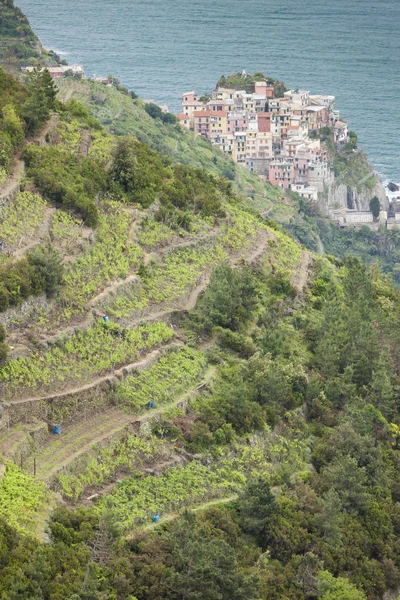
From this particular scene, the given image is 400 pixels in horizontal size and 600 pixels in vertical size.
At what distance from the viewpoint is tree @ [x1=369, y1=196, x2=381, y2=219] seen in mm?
127500

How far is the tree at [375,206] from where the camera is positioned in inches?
5020

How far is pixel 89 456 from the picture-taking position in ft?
127

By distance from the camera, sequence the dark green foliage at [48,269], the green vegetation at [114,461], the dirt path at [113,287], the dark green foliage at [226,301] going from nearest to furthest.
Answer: the green vegetation at [114,461], the dark green foliage at [48,269], the dirt path at [113,287], the dark green foliage at [226,301]

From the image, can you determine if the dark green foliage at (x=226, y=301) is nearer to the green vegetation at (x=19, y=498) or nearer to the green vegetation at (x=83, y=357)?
the green vegetation at (x=83, y=357)

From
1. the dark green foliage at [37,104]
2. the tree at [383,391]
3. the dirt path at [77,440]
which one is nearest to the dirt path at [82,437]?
the dirt path at [77,440]

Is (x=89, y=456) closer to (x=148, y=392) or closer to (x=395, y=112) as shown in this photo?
(x=148, y=392)

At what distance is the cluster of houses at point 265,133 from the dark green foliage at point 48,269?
7983 cm

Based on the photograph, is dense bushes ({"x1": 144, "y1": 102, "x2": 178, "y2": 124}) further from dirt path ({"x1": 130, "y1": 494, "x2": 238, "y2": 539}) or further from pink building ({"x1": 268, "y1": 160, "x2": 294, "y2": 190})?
dirt path ({"x1": 130, "y1": 494, "x2": 238, "y2": 539})

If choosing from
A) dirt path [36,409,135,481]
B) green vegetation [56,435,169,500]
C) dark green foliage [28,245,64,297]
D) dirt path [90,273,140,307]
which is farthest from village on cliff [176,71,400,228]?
green vegetation [56,435,169,500]

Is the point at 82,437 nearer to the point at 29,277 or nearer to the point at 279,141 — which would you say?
Result: the point at 29,277

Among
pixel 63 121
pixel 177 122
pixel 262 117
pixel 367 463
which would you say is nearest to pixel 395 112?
pixel 262 117

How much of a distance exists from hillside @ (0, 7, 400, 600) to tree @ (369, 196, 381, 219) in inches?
2634

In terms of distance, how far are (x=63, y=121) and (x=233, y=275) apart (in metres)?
12.7

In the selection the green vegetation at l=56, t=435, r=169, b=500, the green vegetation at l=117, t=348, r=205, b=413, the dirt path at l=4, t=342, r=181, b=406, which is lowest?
the green vegetation at l=56, t=435, r=169, b=500
